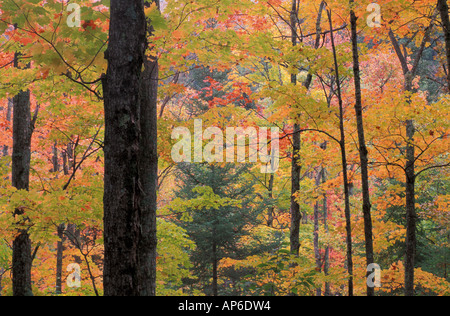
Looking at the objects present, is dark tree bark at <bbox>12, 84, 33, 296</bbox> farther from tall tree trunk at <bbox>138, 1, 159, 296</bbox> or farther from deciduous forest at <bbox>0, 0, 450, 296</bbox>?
tall tree trunk at <bbox>138, 1, 159, 296</bbox>

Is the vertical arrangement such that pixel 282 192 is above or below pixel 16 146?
below

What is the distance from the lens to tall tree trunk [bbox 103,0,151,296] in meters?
3.04

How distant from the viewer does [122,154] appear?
3117 millimetres

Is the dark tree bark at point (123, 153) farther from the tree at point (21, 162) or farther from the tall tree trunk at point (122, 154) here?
the tree at point (21, 162)

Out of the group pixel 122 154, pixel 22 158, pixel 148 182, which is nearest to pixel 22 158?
pixel 22 158

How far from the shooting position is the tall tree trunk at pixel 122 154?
3.04 meters

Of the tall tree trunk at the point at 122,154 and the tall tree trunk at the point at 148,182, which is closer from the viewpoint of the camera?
the tall tree trunk at the point at 122,154

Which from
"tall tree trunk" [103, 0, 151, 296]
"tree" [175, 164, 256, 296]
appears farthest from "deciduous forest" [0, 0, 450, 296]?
"tree" [175, 164, 256, 296]

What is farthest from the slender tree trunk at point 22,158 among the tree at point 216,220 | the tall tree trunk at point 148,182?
the tree at point 216,220

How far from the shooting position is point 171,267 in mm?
8516

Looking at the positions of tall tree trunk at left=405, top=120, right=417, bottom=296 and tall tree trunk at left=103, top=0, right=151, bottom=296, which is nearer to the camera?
tall tree trunk at left=103, top=0, right=151, bottom=296
